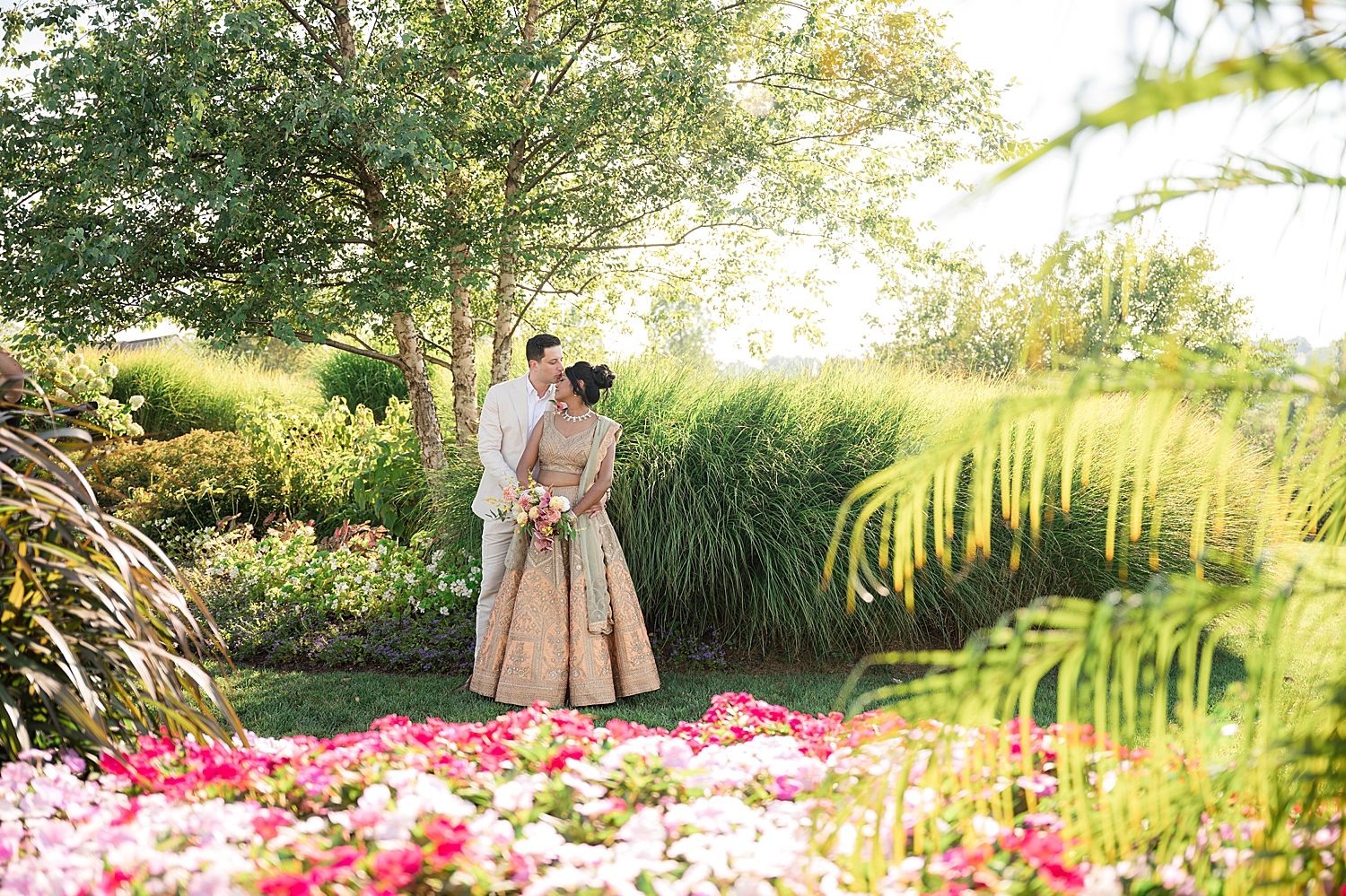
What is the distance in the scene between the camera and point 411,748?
2029 millimetres

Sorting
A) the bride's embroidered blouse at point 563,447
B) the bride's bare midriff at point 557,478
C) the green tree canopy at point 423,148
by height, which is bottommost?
the bride's bare midriff at point 557,478

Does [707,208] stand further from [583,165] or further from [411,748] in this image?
[411,748]

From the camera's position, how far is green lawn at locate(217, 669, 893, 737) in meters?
4.54

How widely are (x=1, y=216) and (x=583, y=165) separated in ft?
14.9

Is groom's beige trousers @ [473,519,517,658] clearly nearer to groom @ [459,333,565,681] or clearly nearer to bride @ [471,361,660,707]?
groom @ [459,333,565,681]

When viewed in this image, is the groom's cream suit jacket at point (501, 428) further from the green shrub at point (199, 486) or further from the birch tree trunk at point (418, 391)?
the green shrub at point (199, 486)

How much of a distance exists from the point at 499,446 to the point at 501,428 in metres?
0.11

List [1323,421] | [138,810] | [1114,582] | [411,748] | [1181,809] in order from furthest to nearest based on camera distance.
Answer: [1114,582], [411,748], [138,810], [1323,421], [1181,809]

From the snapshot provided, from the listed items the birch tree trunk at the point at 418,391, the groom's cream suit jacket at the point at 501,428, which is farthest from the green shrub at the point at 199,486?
the groom's cream suit jacket at the point at 501,428

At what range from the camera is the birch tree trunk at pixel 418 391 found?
28.6 feet

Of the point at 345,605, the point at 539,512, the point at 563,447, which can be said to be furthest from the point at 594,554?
the point at 345,605

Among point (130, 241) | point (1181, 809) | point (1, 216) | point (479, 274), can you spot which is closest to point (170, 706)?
point (1181, 809)

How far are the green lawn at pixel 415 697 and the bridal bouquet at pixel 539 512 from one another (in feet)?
3.05

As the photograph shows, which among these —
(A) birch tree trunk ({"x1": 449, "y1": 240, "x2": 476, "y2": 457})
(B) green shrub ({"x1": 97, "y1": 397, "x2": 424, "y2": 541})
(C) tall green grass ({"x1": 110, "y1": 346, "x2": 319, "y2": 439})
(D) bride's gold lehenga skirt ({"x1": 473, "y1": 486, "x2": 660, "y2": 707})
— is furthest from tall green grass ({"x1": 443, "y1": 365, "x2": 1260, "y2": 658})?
(C) tall green grass ({"x1": 110, "y1": 346, "x2": 319, "y2": 439})
